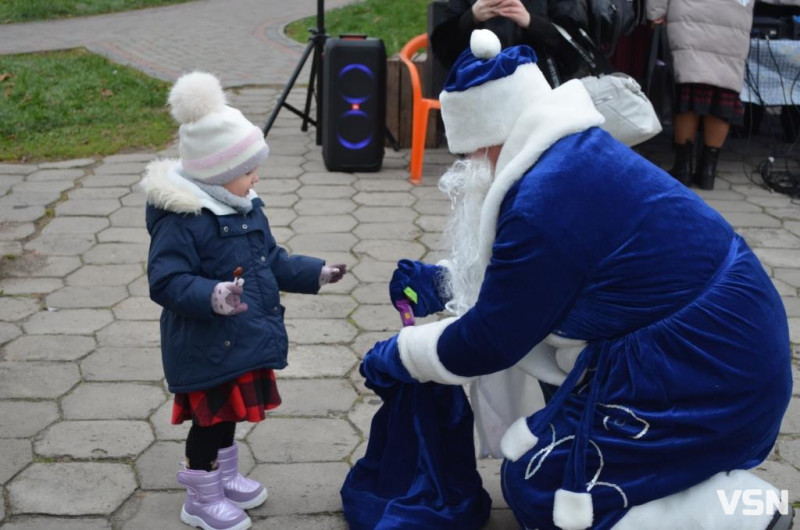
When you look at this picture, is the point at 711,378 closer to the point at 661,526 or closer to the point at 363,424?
the point at 661,526

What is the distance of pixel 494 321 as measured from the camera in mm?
2393

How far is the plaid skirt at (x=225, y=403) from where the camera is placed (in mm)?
2859

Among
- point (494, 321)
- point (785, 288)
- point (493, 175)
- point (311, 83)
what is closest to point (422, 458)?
point (494, 321)

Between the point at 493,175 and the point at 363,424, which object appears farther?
the point at 363,424

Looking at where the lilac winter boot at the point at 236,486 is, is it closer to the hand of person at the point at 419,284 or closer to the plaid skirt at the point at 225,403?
the plaid skirt at the point at 225,403

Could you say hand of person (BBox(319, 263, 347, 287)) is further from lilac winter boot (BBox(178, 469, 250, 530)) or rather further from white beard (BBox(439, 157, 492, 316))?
lilac winter boot (BBox(178, 469, 250, 530))

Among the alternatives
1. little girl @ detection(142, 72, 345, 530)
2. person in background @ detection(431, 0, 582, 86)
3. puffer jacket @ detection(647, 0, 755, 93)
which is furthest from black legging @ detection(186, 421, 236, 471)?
puffer jacket @ detection(647, 0, 755, 93)

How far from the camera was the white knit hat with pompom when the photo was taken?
2.78m

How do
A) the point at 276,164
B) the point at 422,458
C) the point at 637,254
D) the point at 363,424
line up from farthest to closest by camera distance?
the point at 276,164 < the point at 363,424 < the point at 422,458 < the point at 637,254

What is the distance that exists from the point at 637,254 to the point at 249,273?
1080mm

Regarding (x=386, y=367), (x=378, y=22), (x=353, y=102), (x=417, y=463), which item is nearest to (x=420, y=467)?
(x=417, y=463)

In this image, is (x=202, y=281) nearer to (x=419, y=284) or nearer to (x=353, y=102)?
(x=419, y=284)

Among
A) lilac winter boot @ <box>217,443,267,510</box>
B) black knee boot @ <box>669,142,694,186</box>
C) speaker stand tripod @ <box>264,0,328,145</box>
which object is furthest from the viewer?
speaker stand tripod @ <box>264,0,328,145</box>

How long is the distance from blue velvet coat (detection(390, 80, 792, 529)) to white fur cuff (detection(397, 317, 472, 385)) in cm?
7
